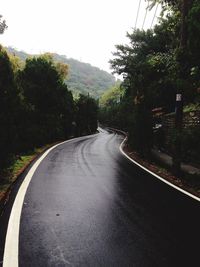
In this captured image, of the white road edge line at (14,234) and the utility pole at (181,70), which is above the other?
the utility pole at (181,70)

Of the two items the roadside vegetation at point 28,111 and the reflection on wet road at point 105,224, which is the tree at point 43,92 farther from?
the reflection on wet road at point 105,224

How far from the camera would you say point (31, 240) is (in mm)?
4754

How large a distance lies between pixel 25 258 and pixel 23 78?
77.4ft

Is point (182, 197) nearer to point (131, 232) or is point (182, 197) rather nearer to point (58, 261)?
point (131, 232)

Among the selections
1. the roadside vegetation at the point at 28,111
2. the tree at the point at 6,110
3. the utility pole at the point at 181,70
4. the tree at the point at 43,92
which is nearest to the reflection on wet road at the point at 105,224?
the tree at the point at 6,110

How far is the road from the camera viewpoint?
428 centimetres

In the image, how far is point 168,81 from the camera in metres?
19.7

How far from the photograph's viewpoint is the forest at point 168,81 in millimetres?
10281

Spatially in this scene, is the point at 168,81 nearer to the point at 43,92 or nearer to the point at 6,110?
the point at 43,92

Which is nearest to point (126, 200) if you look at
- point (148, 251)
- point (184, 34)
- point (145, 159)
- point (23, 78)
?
point (148, 251)

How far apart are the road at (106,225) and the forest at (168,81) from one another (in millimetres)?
3242

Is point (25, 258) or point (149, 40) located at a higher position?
point (149, 40)

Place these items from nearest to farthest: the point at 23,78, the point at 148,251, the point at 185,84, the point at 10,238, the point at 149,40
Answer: the point at 148,251, the point at 10,238, the point at 185,84, the point at 23,78, the point at 149,40

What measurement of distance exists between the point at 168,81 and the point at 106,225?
1554 cm
